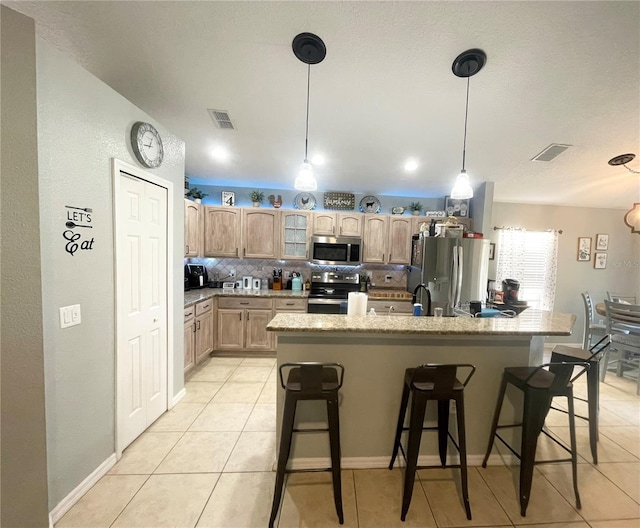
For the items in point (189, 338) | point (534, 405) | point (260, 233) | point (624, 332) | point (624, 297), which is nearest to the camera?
point (534, 405)

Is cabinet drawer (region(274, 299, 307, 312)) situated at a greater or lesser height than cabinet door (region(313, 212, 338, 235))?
lesser

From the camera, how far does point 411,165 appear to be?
3617mm

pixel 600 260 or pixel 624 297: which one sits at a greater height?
pixel 600 260

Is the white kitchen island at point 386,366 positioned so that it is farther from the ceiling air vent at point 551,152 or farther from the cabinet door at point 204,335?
the ceiling air vent at point 551,152

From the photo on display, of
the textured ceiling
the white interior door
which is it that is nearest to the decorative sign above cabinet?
the textured ceiling

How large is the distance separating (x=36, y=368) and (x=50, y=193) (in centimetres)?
93

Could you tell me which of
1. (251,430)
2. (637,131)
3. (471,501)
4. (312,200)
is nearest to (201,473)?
(251,430)

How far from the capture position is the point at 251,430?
89.4 inches

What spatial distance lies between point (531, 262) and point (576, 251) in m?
0.90

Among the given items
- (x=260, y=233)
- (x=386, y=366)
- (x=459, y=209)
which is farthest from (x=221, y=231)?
(x=459, y=209)

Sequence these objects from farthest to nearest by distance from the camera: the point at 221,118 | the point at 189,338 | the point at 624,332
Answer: the point at 624,332, the point at 189,338, the point at 221,118

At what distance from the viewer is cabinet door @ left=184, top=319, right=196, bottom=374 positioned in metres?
3.01

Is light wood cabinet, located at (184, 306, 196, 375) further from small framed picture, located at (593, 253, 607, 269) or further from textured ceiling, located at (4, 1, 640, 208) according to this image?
small framed picture, located at (593, 253, 607, 269)

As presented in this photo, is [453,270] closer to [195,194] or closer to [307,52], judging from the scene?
[307,52]
